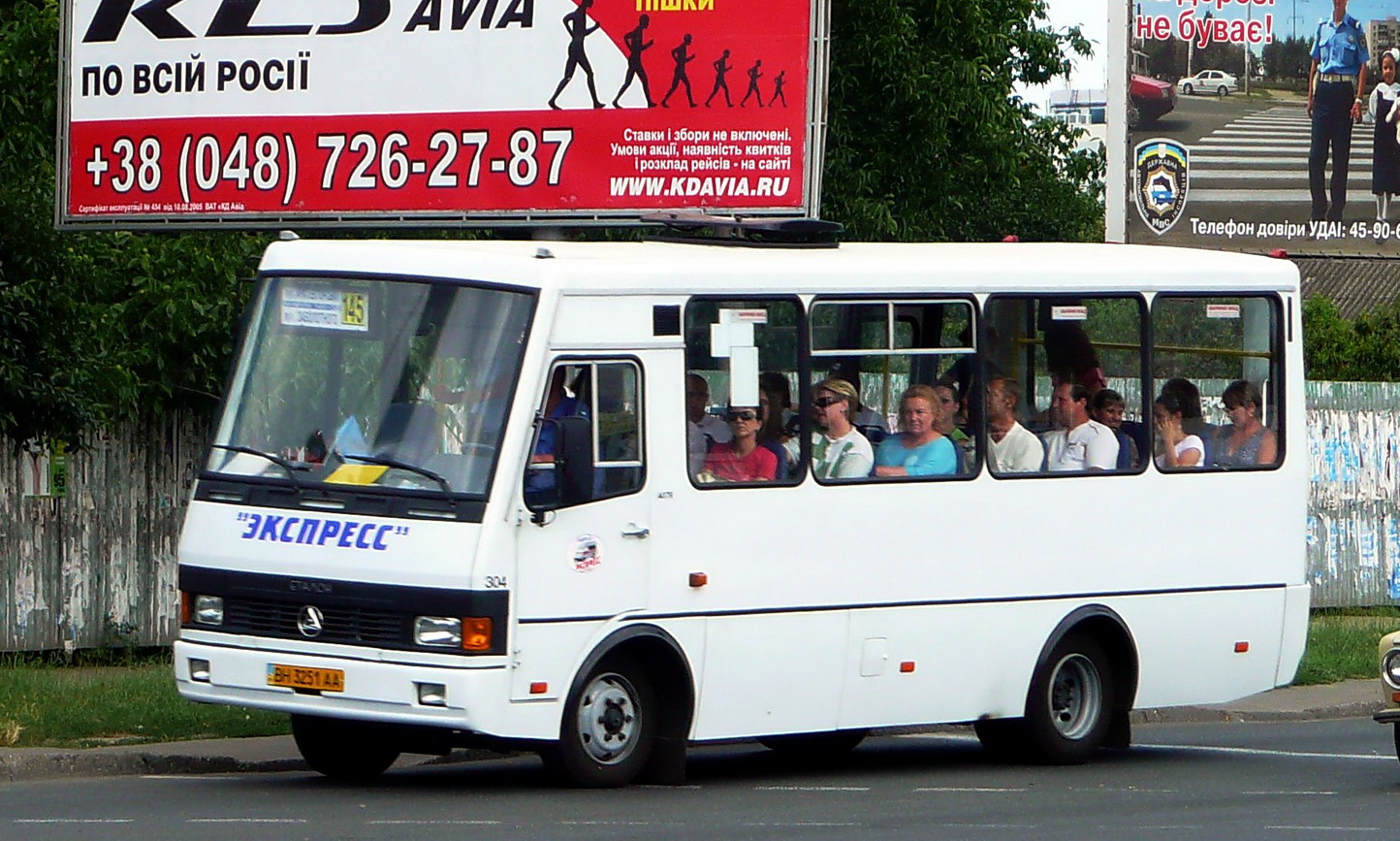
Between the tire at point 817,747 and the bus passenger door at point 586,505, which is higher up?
the bus passenger door at point 586,505

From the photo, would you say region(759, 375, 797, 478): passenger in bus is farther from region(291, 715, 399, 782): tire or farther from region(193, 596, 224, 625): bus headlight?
region(193, 596, 224, 625): bus headlight

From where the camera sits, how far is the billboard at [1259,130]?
32.0 m

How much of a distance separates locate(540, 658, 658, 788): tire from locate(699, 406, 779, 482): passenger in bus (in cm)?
108

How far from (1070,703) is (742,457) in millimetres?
2935

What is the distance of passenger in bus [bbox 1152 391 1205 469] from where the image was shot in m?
14.6

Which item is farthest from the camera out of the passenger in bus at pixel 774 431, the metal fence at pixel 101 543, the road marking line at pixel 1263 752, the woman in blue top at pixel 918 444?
the metal fence at pixel 101 543

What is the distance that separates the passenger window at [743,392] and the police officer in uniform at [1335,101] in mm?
20894

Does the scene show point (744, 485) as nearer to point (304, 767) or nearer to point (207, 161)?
point (304, 767)

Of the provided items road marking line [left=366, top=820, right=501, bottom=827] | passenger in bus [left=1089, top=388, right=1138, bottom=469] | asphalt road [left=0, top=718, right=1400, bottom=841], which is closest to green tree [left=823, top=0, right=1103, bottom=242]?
passenger in bus [left=1089, top=388, right=1138, bottom=469]

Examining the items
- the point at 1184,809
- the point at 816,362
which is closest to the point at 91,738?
the point at 816,362

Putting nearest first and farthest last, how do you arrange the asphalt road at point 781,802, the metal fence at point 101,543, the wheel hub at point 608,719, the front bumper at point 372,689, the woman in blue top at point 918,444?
the asphalt road at point 781,802 → the front bumper at point 372,689 → the wheel hub at point 608,719 → the woman in blue top at point 918,444 → the metal fence at point 101,543

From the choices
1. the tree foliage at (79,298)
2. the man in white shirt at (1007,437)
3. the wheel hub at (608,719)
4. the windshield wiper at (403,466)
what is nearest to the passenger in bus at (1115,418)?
the man in white shirt at (1007,437)

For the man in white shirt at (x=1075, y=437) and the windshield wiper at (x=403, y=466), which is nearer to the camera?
the windshield wiper at (x=403, y=466)

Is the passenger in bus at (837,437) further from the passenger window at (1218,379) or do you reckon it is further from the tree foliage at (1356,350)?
the tree foliage at (1356,350)
